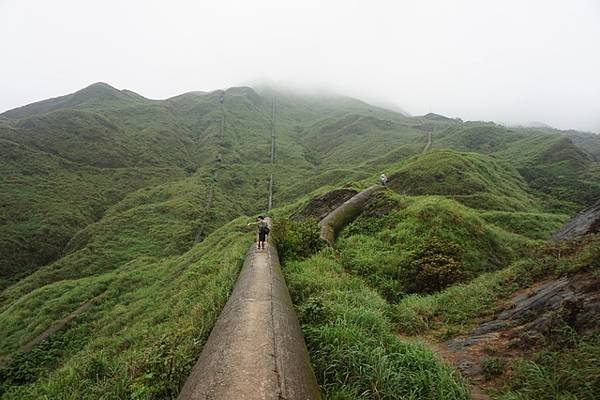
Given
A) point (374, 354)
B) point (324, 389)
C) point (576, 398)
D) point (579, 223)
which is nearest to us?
point (576, 398)

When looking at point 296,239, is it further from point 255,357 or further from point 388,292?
point 255,357

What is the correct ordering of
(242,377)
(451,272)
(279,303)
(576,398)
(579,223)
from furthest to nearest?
(579,223), (451,272), (279,303), (576,398), (242,377)

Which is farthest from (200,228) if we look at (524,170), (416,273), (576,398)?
(524,170)

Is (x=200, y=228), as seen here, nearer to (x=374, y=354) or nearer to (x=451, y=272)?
(x=451, y=272)

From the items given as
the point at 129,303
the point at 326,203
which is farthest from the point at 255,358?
the point at 129,303

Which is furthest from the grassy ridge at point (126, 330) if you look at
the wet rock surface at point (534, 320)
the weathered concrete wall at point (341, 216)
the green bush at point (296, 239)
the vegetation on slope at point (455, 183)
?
the vegetation on slope at point (455, 183)

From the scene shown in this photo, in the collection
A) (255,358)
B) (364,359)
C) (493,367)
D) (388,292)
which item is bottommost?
(388,292)

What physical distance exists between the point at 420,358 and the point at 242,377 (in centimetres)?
324

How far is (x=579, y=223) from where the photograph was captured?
14297 mm

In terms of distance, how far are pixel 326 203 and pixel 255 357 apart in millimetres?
17455

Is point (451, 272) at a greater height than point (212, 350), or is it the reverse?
point (212, 350)

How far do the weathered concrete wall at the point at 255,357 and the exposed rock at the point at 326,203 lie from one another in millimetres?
14115

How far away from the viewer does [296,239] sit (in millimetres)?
13609

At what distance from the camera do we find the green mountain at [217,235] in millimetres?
6688
